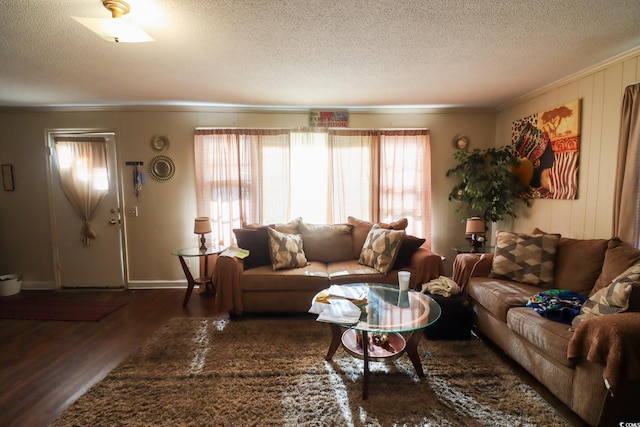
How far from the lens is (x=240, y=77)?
268 cm

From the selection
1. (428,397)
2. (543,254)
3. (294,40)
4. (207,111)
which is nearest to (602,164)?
(543,254)

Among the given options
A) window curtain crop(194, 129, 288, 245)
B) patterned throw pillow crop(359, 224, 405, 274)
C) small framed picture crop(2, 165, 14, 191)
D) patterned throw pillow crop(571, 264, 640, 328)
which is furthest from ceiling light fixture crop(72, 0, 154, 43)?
small framed picture crop(2, 165, 14, 191)

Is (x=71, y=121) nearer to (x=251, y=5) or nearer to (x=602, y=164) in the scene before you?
(x=251, y=5)

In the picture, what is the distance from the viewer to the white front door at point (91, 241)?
12.2 feet

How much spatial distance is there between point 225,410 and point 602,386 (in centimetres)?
202

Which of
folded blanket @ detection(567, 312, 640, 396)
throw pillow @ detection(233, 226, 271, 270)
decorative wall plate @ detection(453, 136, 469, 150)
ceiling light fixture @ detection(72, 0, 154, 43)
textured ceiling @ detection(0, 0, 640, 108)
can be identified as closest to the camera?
folded blanket @ detection(567, 312, 640, 396)

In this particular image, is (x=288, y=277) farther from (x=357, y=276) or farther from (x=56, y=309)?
(x=56, y=309)

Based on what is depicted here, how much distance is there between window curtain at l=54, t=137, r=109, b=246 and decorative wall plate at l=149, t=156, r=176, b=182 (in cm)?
62

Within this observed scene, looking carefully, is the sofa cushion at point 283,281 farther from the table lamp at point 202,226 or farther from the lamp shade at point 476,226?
the lamp shade at point 476,226

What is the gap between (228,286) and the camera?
9.13ft

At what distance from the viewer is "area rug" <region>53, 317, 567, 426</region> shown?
1.57 meters

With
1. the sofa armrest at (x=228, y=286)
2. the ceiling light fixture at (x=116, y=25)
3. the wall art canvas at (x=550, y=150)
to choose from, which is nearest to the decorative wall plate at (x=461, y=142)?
the wall art canvas at (x=550, y=150)

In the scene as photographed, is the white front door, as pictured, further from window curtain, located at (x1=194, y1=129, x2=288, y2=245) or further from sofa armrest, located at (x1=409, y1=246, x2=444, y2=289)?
sofa armrest, located at (x1=409, y1=246, x2=444, y2=289)

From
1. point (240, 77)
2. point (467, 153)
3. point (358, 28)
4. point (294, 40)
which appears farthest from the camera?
point (467, 153)
